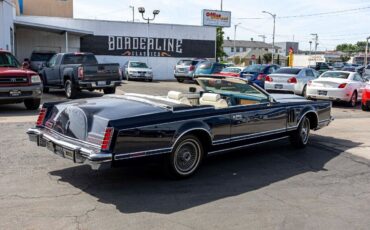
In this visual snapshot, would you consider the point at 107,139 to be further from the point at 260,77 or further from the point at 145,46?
the point at 145,46

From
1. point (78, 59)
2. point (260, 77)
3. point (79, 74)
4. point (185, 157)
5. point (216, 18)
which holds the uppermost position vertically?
point (216, 18)

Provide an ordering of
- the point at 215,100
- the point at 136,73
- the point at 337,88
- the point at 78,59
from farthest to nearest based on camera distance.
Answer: the point at 136,73, the point at 78,59, the point at 337,88, the point at 215,100

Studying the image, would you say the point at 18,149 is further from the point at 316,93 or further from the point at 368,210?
the point at 316,93

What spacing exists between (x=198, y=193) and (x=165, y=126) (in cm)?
95

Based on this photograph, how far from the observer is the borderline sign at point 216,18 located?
39.3m

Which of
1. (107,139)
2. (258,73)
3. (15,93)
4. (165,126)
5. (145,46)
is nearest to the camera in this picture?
(107,139)

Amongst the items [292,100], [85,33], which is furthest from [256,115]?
[85,33]

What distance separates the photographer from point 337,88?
16.4 m

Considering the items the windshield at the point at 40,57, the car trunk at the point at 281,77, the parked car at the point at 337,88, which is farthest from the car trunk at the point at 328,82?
the windshield at the point at 40,57

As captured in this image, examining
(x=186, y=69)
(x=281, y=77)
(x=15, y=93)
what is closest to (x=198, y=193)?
(x=15, y=93)

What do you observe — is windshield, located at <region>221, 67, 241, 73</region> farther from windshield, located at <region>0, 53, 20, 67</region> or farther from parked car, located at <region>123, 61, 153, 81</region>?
windshield, located at <region>0, 53, 20, 67</region>

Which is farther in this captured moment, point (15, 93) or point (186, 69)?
point (186, 69)

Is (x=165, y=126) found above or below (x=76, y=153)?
above

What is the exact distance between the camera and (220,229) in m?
4.50
